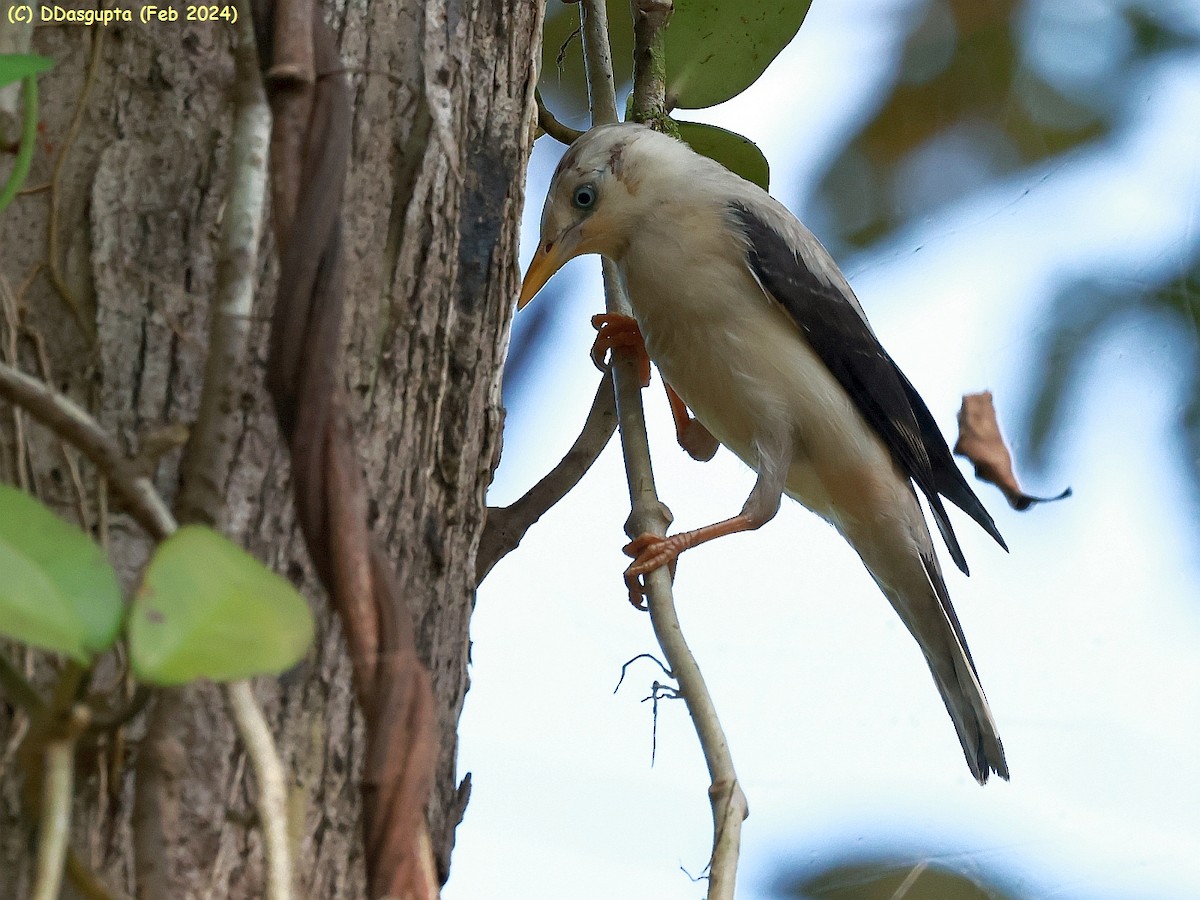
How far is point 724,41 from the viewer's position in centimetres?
236

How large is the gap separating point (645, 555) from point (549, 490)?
373 mm

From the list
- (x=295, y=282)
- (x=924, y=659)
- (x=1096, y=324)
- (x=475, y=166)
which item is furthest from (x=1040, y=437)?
(x=295, y=282)

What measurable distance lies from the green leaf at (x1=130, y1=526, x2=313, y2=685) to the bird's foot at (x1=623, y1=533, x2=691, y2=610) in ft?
4.28

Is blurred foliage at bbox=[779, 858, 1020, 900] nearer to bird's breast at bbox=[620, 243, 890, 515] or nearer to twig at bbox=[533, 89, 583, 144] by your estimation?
bird's breast at bbox=[620, 243, 890, 515]

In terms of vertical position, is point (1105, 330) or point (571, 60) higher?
point (571, 60)

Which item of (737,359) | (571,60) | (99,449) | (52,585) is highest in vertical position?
(571,60)

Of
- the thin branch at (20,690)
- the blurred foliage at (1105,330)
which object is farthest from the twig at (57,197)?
the blurred foliage at (1105,330)

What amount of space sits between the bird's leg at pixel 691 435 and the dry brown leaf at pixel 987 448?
1.84 feet

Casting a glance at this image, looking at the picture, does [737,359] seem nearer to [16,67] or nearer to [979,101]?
[979,101]

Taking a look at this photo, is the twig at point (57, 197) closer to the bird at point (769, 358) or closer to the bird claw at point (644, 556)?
the bird claw at point (644, 556)

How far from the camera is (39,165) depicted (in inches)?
43.3

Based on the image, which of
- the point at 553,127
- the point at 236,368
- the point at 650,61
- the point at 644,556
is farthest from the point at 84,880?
the point at 553,127

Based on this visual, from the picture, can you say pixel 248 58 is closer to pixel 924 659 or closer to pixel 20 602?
pixel 20 602

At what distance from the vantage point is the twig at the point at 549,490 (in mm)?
1727
